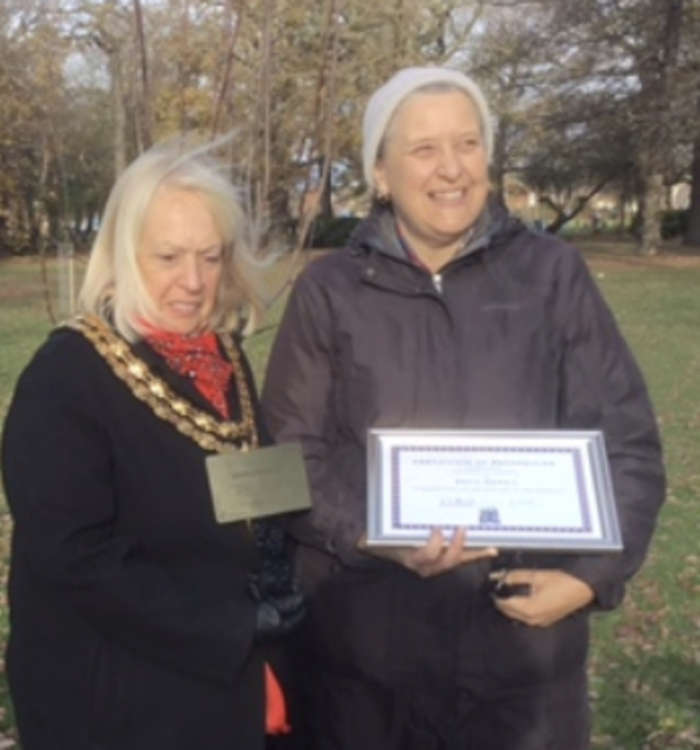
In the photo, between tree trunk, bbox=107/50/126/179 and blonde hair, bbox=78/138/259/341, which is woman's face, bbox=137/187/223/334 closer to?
blonde hair, bbox=78/138/259/341

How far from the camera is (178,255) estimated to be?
2.59m

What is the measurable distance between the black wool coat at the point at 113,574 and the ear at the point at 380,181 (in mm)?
662

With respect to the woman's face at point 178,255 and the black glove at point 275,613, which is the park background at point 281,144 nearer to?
the woman's face at point 178,255

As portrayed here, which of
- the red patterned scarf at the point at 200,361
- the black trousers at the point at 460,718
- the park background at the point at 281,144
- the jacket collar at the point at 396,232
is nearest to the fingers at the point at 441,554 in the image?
the black trousers at the point at 460,718

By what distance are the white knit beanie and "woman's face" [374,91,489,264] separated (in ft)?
0.07

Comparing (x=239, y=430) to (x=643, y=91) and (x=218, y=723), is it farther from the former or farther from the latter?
(x=643, y=91)

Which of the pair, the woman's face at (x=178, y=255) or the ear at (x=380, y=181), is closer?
the woman's face at (x=178, y=255)

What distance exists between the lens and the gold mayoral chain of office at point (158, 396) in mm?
2469

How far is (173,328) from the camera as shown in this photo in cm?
262

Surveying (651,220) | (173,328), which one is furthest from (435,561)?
(651,220)

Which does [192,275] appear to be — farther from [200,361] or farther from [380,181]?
[380,181]

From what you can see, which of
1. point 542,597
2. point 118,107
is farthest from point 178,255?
point 118,107

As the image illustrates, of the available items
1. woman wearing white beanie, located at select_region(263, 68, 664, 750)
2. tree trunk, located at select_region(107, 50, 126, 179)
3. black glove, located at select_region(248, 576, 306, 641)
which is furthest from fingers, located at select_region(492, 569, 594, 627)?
tree trunk, located at select_region(107, 50, 126, 179)

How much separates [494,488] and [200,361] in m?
0.69
